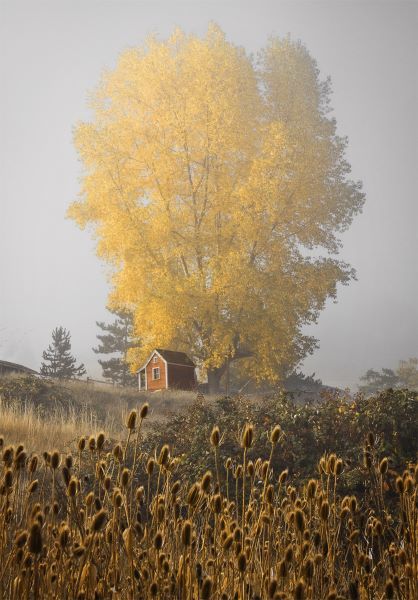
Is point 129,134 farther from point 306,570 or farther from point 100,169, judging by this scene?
point 306,570

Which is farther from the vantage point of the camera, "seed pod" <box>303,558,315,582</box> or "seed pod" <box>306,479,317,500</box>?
"seed pod" <box>306,479,317,500</box>

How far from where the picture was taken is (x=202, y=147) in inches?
799

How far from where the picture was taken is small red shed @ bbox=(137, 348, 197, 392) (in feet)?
70.8

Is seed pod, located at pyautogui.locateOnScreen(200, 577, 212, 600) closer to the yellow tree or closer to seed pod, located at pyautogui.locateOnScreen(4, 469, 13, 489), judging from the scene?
seed pod, located at pyautogui.locateOnScreen(4, 469, 13, 489)

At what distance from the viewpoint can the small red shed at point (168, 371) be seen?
2158cm

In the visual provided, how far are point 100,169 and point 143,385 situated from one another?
9.64 m

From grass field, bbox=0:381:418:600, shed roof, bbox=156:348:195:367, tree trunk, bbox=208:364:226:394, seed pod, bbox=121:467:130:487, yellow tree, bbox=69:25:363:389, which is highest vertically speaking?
yellow tree, bbox=69:25:363:389

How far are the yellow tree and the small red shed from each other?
61 centimetres

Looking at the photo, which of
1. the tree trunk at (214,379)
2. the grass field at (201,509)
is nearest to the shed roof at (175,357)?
the tree trunk at (214,379)

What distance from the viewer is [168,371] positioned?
21547 millimetres

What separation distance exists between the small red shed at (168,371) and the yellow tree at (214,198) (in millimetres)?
611

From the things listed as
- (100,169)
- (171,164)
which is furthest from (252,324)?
(100,169)

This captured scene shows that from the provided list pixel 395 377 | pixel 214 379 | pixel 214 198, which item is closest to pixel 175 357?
pixel 214 379

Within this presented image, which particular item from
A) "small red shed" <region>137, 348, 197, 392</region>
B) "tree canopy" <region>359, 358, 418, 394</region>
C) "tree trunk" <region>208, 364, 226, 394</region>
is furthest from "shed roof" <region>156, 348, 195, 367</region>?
"tree canopy" <region>359, 358, 418, 394</region>
